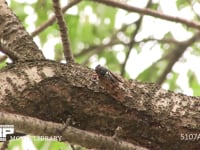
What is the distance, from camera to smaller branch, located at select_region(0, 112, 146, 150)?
33.8 inches

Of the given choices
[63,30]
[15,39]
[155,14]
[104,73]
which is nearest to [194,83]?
[155,14]

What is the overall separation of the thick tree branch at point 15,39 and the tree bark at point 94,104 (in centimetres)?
2

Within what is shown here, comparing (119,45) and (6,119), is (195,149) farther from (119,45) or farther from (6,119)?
(119,45)

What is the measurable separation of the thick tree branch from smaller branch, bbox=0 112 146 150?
0.61 ft

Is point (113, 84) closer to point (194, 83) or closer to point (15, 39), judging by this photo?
point (15, 39)

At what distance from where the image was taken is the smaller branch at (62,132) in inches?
33.8

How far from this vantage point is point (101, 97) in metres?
0.98

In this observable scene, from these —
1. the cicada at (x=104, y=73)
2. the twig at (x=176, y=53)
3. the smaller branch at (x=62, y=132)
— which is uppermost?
the twig at (x=176, y=53)

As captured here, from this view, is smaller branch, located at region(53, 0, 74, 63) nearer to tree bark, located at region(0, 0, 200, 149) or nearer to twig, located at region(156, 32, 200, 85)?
tree bark, located at region(0, 0, 200, 149)

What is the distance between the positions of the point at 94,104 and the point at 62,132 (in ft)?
0.40

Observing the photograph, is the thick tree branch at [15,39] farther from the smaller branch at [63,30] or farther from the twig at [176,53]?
the twig at [176,53]

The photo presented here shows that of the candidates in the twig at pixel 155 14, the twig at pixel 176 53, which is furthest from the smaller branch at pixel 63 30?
the twig at pixel 176 53

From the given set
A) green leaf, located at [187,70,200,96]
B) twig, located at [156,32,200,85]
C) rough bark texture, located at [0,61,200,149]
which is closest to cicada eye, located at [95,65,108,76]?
rough bark texture, located at [0,61,200,149]

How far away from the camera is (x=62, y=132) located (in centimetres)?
88
